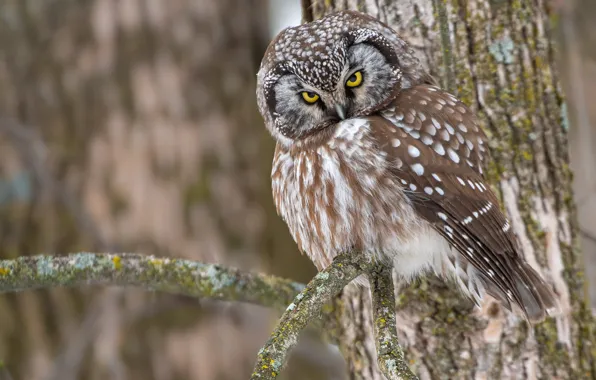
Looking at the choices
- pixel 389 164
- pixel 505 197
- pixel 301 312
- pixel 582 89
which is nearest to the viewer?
pixel 301 312

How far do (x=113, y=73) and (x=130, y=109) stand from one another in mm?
236

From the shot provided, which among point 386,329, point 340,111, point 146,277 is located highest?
point 340,111

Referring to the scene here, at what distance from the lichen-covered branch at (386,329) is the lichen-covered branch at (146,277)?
0.53 m

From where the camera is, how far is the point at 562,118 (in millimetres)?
2734

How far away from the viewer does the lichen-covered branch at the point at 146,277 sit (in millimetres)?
2264

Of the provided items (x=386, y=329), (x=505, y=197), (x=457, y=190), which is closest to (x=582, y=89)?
(x=505, y=197)

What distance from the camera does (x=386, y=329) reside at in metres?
1.93

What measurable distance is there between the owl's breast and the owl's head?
0.27 ft

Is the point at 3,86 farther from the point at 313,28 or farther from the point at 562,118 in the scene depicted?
the point at 562,118

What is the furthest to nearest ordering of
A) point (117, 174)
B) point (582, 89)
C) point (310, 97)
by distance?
point (117, 174), point (582, 89), point (310, 97)

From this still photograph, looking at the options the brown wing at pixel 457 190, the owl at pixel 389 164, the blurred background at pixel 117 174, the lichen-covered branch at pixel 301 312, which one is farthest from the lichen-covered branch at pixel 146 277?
the blurred background at pixel 117 174

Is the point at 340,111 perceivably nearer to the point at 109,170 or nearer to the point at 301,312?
the point at 301,312

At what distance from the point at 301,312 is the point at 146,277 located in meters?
0.73

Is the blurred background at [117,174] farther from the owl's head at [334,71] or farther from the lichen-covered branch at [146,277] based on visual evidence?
the owl's head at [334,71]
